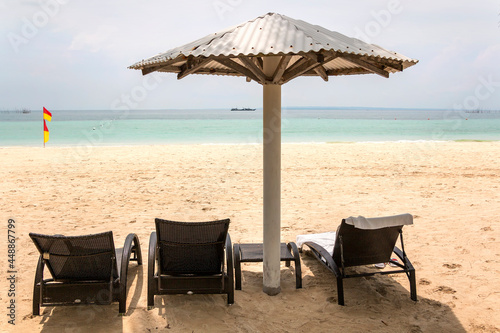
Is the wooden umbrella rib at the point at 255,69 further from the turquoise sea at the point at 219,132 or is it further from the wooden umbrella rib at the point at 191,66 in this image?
the turquoise sea at the point at 219,132

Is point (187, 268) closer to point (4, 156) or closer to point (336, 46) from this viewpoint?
point (336, 46)

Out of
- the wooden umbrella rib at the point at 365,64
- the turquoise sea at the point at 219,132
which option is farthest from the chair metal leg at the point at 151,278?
the turquoise sea at the point at 219,132

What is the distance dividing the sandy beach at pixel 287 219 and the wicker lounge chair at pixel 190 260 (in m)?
0.25

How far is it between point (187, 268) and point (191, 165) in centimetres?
925

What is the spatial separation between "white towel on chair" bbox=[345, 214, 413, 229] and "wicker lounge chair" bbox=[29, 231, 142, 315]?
207 cm

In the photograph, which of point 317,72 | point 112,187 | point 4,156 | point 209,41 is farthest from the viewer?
point 4,156

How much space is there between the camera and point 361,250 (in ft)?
13.1

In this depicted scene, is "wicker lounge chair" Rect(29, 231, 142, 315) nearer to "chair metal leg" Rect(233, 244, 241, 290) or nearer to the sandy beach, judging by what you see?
the sandy beach

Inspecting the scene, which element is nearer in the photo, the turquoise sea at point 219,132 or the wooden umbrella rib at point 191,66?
the wooden umbrella rib at point 191,66

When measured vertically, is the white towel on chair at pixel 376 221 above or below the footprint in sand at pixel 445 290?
above

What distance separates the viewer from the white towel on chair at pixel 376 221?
12.1ft

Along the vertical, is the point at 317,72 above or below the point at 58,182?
above

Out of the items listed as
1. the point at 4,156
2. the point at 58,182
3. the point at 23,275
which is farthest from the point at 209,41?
the point at 4,156

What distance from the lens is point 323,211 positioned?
7434mm
